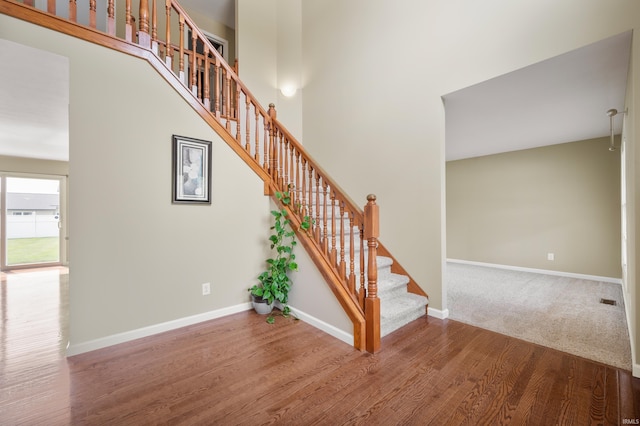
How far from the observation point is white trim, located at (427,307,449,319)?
2.89 meters

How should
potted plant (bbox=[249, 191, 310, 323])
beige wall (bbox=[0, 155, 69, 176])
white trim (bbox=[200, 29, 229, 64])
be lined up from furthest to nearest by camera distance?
beige wall (bbox=[0, 155, 69, 176])
white trim (bbox=[200, 29, 229, 64])
potted plant (bbox=[249, 191, 310, 323])

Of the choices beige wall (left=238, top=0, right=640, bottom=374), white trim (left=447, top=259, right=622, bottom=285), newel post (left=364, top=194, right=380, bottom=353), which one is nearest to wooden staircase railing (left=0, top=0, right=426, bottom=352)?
newel post (left=364, top=194, right=380, bottom=353)

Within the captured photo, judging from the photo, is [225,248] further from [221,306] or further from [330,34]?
[330,34]

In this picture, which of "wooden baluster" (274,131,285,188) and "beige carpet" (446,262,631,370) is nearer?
"beige carpet" (446,262,631,370)

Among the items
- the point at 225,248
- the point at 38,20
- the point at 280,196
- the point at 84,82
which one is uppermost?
the point at 38,20

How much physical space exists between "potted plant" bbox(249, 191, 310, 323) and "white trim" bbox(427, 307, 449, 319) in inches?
59.2

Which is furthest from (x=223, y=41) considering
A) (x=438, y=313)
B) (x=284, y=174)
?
(x=438, y=313)

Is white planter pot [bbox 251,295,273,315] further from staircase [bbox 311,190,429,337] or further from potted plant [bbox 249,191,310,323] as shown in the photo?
staircase [bbox 311,190,429,337]

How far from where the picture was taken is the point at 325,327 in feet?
8.41

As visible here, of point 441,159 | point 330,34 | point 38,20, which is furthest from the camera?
point 330,34

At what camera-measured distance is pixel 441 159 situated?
9.48 feet

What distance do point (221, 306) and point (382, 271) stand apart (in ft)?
5.88

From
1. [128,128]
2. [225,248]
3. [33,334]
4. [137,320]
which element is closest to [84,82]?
[128,128]

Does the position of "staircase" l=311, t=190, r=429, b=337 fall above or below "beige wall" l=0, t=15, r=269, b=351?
below
